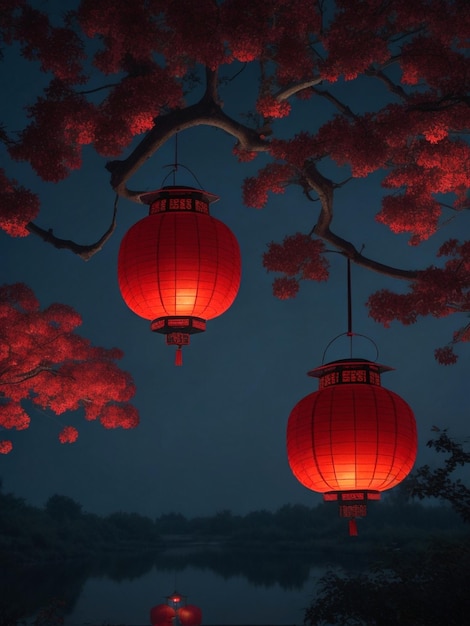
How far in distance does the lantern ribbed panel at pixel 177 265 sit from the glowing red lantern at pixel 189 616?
36.2 ft

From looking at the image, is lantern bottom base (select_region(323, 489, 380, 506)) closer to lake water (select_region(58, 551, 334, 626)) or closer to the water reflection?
the water reflection

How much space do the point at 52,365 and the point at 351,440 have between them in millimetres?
3684

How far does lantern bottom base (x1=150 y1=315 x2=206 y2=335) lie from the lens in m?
3.32

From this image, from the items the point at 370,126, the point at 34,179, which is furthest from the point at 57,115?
the point at 34,179

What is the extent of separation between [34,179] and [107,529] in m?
10.3

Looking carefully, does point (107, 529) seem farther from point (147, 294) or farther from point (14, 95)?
point (147, 294)

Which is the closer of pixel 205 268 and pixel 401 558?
pixel 205 268

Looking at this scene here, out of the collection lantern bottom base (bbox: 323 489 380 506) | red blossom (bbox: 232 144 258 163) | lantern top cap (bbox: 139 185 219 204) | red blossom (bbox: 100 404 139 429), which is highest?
red blossom (bbox: 232 144 258 163)

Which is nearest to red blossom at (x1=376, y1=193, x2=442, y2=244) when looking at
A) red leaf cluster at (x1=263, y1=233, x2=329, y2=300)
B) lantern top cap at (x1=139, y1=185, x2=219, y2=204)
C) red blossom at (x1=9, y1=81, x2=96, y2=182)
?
red leaf cluster at (x1=263, y1=233, x2=329, y2=300)

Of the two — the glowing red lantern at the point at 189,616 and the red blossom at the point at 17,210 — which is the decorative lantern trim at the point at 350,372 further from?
the glowing red lantern at the point at 189,616

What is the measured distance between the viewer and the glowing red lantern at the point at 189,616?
43.1ft

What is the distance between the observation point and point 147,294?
128 inches

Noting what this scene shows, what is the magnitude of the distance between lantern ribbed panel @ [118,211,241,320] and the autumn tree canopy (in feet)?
2.28

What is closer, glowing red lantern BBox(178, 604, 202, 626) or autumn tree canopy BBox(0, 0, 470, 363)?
autumn tree canopy BBox(0, 0, 470, 363)
